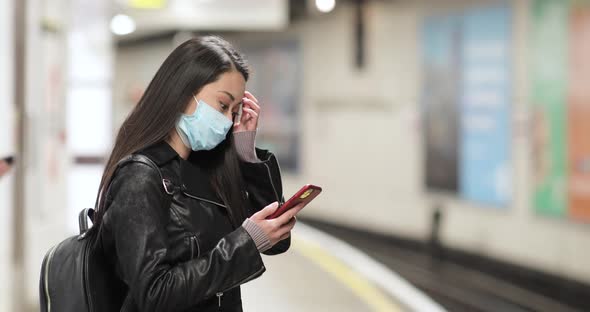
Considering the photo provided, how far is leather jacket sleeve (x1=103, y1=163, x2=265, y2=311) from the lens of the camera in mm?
1678

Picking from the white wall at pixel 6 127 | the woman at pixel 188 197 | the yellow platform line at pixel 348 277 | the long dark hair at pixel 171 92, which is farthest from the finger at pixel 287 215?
the yellow platform line at pixel 348 277

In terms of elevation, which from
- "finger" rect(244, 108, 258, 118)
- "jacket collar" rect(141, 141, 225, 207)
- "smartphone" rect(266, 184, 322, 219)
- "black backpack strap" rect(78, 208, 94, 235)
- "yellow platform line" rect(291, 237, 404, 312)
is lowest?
"yellow platform line" rect(291, 237, 404, 312)

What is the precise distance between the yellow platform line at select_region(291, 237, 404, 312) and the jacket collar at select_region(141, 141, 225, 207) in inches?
169

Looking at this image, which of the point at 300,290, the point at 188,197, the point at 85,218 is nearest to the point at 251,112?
the point at 188,197

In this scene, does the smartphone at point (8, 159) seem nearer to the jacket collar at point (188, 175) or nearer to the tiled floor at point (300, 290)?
the jacket collar at point (188, 175)

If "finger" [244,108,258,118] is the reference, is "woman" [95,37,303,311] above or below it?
below

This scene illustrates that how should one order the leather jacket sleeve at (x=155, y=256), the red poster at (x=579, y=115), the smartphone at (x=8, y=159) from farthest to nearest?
the red poster at (x=579, y=115) → the smartphone at (x=8, y=159) → the leather jacket sleeve at (x=155, y=256)

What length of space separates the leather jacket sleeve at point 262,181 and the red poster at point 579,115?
20.5ft

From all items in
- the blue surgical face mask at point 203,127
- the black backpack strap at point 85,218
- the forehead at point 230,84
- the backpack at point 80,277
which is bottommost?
the backpack at point 80,277

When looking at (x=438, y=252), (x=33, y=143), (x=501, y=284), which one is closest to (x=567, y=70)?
(x=501, y=284)

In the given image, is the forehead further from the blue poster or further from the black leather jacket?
the blue poster

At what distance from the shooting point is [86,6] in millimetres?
12492

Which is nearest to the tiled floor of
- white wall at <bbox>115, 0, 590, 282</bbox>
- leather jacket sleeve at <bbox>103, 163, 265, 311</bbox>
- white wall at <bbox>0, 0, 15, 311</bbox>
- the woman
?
white wall at <bbox>0, 0, 15, 311</bbox>

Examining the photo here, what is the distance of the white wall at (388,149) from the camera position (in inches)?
342
